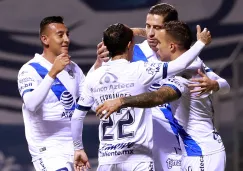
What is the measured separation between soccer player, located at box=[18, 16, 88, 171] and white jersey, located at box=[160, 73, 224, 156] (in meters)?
1.02

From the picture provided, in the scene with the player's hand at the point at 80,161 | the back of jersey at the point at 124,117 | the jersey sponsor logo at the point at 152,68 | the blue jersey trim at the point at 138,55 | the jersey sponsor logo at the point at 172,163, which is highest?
the blue jersey trim at the point at 138,55

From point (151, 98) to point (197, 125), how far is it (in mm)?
615

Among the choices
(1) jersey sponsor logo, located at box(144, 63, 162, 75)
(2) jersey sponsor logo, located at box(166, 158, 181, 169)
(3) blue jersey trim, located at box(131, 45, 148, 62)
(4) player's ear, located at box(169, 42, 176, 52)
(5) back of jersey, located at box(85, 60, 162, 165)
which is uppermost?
(4) player's ear, located at box(169, 42, 176, 52)

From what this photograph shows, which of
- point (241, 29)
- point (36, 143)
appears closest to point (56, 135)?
point (36, 143)

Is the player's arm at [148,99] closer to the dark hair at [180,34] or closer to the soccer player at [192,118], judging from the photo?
the soccer player at [192,118]

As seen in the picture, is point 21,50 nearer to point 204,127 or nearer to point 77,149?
point 77,149

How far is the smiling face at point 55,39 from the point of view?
274 inches

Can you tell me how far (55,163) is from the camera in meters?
6.73

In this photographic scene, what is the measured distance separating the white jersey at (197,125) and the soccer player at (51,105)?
102cm

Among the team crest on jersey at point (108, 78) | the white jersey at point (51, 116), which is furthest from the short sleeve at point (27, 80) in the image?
the team crest on jersey at point (108, 78)

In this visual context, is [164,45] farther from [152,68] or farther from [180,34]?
[152,68]

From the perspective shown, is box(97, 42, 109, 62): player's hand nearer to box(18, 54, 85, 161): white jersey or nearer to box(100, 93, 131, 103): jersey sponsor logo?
box(18, 54, 85, 161): white jersey

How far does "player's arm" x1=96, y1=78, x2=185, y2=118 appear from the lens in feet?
18.1

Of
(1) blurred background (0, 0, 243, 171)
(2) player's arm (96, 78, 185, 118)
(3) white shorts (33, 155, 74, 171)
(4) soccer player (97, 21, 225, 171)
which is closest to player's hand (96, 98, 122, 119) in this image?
(2) player's arm (96, 78, 185, 118)
